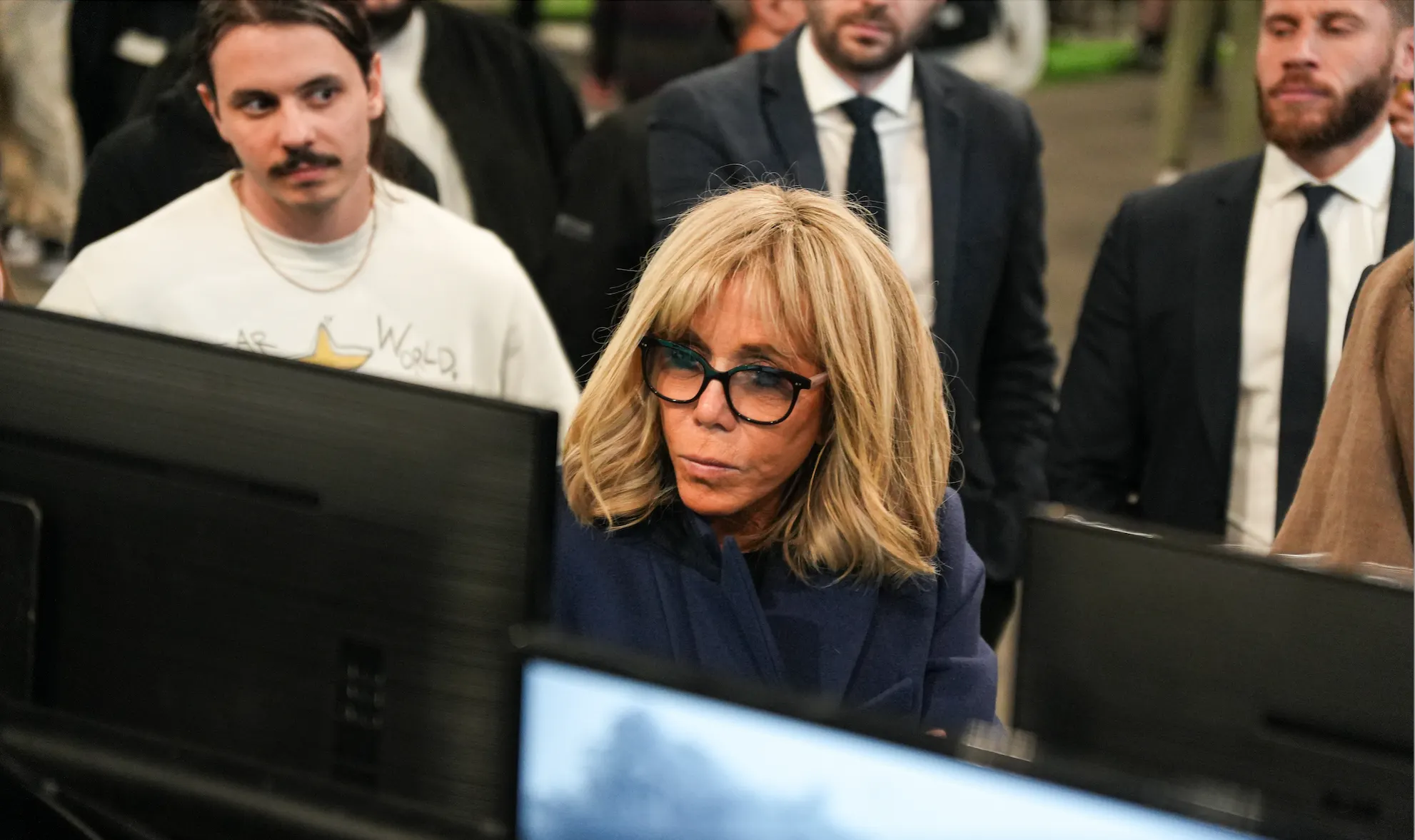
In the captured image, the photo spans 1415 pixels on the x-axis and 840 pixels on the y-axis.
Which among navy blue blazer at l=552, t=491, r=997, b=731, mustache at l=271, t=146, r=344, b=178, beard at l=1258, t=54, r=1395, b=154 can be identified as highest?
beard at l=1258, t=54, r=1395, b=154

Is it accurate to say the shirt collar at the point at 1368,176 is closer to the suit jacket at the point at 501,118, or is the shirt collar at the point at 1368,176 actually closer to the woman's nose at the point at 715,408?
the woman's nose at the point at 715,408

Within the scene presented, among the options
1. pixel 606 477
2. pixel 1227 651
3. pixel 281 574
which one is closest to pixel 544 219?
pixel 606 477

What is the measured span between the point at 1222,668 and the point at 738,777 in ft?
1.08

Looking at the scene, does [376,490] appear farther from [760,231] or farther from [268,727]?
[760,231]

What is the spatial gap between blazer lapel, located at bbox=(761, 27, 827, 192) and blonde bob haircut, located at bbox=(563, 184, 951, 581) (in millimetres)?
880

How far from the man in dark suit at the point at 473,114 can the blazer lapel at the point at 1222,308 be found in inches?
44.1

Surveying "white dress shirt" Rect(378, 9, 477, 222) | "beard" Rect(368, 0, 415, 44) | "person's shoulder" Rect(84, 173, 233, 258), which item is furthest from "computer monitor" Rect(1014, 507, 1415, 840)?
"beard" Rect(368, 0, 415, 44)

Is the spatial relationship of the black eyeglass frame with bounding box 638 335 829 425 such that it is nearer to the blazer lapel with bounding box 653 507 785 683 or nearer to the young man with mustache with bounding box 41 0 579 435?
the blazer lapel with bounding box 653 507 785 683

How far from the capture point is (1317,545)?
1.71 m

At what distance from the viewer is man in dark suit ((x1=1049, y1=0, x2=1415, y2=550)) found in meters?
2.25

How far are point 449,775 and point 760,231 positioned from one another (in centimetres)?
61

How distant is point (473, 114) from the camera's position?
10.1 feet

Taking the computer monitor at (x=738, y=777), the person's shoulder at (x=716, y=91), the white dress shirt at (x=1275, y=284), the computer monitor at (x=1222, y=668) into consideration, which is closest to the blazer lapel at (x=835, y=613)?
the computer monitor at (x=1222, y=668)

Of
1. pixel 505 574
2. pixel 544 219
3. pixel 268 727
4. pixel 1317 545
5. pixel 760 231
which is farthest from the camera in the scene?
pixel 544 219
